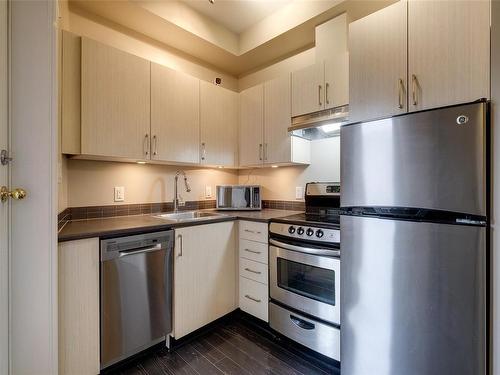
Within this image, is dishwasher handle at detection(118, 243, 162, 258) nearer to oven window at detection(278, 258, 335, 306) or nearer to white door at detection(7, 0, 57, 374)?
white door at detection(7, 0, 57, 374)

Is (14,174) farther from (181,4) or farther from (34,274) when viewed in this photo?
(181,4)

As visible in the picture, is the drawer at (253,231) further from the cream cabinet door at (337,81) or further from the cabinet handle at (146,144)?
the cream cabinet door at (337,81)

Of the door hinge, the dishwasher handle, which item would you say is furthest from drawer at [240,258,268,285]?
the door hinge

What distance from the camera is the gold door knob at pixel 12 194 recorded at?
42.5 inches

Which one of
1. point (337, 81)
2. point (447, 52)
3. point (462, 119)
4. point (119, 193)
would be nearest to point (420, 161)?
point (462, 119)

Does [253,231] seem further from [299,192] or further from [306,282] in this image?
[299,192]

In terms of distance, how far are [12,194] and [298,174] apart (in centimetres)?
216

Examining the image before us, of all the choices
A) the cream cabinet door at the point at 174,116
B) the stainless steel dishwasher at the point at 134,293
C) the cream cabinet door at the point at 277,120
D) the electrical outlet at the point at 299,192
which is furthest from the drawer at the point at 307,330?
the cream cabinet door at the point at 174,116

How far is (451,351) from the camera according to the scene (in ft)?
3.69

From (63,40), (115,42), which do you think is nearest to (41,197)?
(63,40)

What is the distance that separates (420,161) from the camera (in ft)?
3.97

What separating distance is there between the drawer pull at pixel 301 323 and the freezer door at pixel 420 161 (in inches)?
34.4

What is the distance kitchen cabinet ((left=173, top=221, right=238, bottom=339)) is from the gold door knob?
2.89 feet

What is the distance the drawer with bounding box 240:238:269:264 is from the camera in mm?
1982
